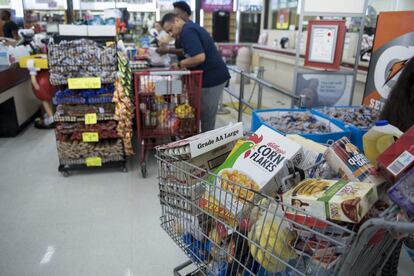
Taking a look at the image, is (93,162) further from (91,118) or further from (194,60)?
(194,60)

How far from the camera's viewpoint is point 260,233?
3.12ft

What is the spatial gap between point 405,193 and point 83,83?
111 inches

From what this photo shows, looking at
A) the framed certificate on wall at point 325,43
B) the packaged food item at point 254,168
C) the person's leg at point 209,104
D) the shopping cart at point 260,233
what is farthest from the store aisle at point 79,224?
the framed certificate on wall at point 325,43

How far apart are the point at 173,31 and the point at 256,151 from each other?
2744mm

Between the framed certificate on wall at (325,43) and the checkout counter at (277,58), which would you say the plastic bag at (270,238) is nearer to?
the framed certificate on wall at (325,43)

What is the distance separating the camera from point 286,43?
284 inches

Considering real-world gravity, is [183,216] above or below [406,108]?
below

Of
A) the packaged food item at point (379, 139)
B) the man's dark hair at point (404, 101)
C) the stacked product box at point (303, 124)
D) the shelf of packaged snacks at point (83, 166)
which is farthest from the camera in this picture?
the shelf of packaged snacks at point (83, 166)

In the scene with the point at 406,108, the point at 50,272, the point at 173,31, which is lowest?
the point at 50,272

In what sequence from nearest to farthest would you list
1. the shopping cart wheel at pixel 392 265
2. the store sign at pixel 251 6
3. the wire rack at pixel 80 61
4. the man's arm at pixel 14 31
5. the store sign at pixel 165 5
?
the shopping cart wheel at pixel 392 265
the wire rack at pixel 80 61
the man's arm at pixel 14 31
the store sign at pixel 165 5
the store sign at pixel 251 6

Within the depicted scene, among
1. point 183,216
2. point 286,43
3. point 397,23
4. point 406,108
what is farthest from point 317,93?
point 286,43

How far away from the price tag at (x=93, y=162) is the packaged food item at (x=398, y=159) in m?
2.91

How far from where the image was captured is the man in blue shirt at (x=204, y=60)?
329 cm

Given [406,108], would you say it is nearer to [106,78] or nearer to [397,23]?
[397,23]
